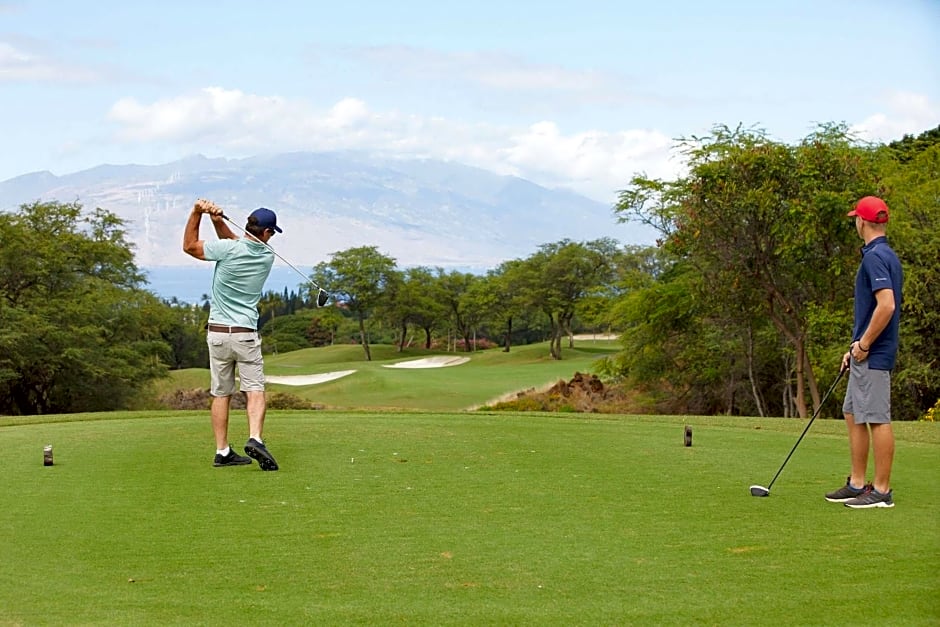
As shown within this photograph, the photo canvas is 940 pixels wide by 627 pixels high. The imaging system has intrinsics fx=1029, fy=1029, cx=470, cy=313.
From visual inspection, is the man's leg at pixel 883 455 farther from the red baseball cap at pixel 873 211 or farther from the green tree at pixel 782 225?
the green tree at pixel 782 225

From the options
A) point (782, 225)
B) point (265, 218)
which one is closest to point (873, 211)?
point (265, 218)

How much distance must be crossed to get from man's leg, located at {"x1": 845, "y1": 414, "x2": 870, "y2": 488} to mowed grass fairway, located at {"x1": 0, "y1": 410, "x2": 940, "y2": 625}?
0.35 meters

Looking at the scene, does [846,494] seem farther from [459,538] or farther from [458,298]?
[458,298]

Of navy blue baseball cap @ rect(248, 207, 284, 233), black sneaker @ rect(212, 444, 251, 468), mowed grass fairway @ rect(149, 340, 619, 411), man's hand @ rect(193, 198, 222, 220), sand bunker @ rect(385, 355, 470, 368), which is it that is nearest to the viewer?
man's hand @ rect(193, 198, 222, 220)

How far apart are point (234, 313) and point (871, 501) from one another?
216 inches

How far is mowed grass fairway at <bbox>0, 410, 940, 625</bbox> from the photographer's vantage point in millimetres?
4762

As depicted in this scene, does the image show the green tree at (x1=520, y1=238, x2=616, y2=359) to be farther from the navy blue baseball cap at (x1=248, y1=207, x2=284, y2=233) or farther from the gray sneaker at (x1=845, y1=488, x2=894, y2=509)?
the gray sneaker at (x1=845, y1=488, x2=894, y2=509)

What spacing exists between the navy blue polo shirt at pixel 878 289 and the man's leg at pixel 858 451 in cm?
53

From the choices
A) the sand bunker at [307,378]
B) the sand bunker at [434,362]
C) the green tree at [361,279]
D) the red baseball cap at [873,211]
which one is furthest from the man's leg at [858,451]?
the green tree at [361,279]

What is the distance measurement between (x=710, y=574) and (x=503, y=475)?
336cm

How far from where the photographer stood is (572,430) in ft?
42.6

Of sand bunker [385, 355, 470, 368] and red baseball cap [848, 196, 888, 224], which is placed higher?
red baseball cap [848, 196, 888, 224]

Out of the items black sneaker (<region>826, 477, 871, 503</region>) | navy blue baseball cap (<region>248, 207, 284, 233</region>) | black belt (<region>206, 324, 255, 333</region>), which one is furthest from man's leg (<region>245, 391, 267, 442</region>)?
black sneaker (<region>826, 477, 871, 503</region>)

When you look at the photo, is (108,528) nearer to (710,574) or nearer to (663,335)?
(710,574)
